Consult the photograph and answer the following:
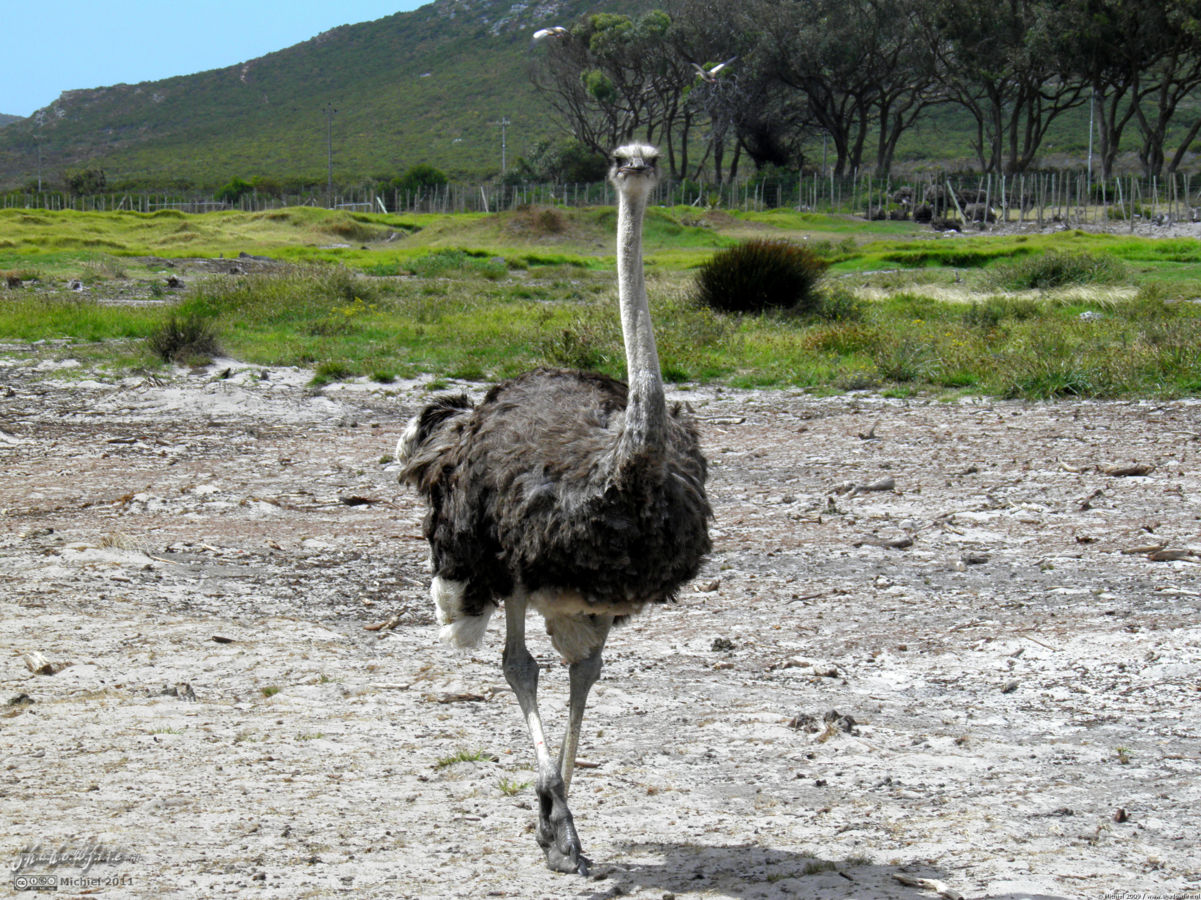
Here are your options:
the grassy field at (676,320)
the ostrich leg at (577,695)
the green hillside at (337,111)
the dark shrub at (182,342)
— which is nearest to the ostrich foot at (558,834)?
the ostrich leg at (577,695)

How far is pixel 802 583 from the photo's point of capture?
20.5ft

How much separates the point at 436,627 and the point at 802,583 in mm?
1831

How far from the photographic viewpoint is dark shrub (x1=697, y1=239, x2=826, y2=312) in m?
15.9

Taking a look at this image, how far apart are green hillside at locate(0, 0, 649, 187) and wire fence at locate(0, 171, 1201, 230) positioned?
515 inches

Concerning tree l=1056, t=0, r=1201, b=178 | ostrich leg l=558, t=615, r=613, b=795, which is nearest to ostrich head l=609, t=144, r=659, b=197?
ostrich leg l=558, t=615, r=613, b=795

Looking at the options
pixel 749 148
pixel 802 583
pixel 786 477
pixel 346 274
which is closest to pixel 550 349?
pixel 786 477

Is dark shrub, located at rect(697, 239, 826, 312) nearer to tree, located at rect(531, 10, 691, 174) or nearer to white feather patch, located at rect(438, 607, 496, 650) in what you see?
white feather patch, located at rect(438, 607, 496, 650)

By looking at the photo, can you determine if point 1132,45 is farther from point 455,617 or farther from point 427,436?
point 455,617

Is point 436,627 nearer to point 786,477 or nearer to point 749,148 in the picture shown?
point 786,477

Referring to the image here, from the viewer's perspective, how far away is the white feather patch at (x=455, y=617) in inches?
158

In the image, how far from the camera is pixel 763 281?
15922mm

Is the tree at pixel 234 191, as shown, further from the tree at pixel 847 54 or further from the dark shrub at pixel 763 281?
the dark shrub at pixel 763 281

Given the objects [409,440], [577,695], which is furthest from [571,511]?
[409,440]

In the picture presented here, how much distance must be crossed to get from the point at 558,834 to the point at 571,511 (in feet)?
2.95
